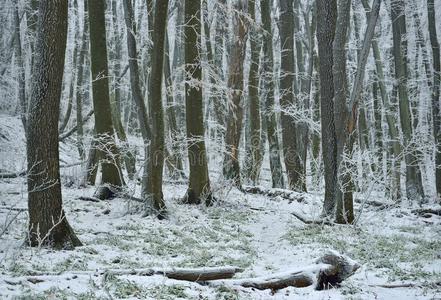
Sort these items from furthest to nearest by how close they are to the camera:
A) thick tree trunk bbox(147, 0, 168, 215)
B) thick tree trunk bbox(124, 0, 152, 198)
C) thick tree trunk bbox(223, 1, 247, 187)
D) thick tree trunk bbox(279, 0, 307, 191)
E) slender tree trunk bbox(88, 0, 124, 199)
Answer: thick tree trunk bbox(279, 0, 307, 191) < thick tree trunk bbox(223, 1, 247, 187) < slender tree trunk bbox(88, 0, 124, 199) < thick tree trunk bbox(124, 0, 152, 198) < thick tree trunk bbox(147, 0, 168, 215)

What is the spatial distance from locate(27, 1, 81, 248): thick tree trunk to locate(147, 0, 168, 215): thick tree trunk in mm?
3145

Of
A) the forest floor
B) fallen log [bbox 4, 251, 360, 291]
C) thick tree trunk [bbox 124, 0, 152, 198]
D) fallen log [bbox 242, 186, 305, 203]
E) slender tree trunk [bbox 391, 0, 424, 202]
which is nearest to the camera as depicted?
the forest floor

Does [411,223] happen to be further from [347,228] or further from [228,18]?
[228,18]

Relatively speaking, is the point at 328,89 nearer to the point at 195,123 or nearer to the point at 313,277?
the point at 195,123

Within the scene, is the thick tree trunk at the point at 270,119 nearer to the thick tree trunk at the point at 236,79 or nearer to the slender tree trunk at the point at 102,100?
the thick tree trunk at the point at 236,79

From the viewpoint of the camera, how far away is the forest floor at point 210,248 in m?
4.50

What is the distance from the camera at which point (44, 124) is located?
582 centimetres

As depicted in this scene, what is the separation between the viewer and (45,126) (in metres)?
5.82

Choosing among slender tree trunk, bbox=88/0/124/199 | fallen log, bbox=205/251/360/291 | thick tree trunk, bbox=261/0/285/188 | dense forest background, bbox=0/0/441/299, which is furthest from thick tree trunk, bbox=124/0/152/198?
thick tree trunk, bbox=261/0/285/188

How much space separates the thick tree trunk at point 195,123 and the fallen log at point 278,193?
2514 millimetres

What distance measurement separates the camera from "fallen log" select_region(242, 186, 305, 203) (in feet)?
39.1

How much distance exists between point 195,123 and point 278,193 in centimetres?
347

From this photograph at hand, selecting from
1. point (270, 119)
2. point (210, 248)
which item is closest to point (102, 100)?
point (210, 248)

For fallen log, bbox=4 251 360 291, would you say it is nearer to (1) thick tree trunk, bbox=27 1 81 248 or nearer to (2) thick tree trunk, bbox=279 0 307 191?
(1) thick tree trunk, bbox=27 1 81 248
